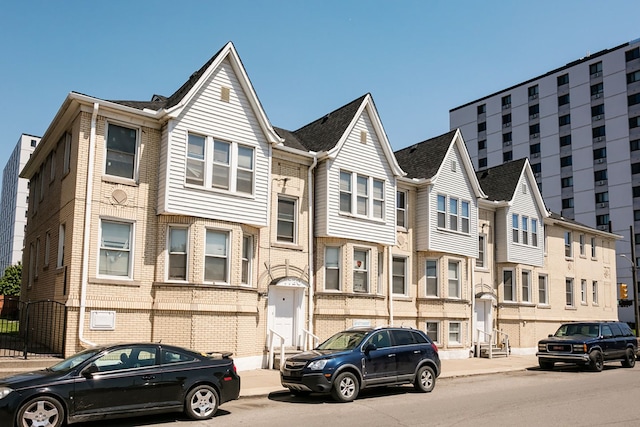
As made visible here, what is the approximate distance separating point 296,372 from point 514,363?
1384cm

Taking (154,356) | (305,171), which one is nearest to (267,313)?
(305,171)

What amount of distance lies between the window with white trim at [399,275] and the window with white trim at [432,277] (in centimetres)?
138

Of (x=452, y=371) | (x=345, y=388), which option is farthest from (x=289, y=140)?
(x=345, y=388)

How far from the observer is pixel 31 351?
653 inches

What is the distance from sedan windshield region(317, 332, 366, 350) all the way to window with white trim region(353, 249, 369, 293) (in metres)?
7.19

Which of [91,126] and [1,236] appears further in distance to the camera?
[1,236]

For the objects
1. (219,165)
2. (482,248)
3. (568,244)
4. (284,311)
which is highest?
(219,165)

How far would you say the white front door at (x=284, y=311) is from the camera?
20714 millimetres

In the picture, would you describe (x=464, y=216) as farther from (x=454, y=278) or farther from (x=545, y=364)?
(x=545, y=364)

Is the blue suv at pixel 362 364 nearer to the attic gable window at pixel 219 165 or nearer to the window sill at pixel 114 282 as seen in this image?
the window sill at pixel 114 282

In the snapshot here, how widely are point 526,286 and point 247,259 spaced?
58.1 ft

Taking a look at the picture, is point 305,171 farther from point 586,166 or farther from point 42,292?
point 586,166

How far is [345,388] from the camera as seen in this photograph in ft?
45.4

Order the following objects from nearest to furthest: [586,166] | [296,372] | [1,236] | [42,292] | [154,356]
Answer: [154,356] → [296,372] → [42,292] → [586,166] → [1,236]
